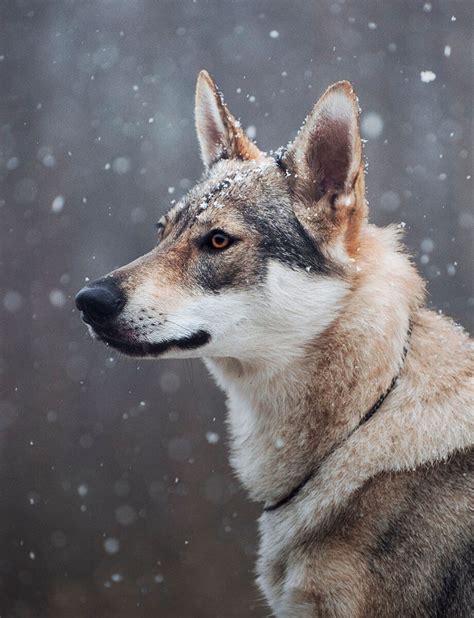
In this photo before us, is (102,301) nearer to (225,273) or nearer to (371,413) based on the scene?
(225,273)

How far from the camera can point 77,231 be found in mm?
5090

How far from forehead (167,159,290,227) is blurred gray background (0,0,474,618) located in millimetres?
2063

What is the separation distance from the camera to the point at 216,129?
3.21 metres

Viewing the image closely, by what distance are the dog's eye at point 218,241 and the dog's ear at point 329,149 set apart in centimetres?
35

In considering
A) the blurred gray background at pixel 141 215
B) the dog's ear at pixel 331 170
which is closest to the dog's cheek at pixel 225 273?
the dog's ear at pixel 331 170

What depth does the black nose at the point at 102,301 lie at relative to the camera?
96.8 inches

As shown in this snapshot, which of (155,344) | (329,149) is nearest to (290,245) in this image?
(329,149)

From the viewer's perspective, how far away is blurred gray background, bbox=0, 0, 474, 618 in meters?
4.88

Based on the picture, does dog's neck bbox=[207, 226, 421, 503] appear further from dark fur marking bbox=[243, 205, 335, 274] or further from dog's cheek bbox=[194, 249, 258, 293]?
dog's cheek bbox=[194, 249, 258, 293]

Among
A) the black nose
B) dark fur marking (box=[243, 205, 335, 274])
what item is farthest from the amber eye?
the black nose

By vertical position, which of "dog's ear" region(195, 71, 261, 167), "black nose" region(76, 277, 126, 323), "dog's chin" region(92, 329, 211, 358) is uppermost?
"dog's ear" region(195, 71, 261, 167)

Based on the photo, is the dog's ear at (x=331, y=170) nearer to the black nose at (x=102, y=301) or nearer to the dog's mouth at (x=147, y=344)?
the dog's mouth at (x=147, y=344)

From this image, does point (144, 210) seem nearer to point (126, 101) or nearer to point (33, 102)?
point (126, 101)

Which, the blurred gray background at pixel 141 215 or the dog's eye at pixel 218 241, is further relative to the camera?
the blurred gray background at pixel 141 215
